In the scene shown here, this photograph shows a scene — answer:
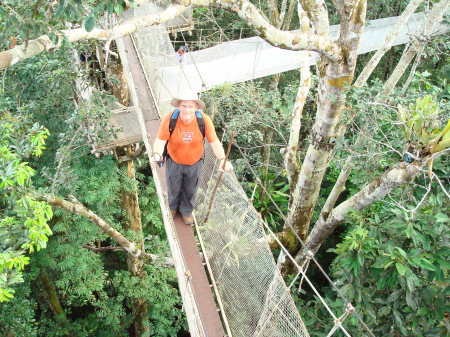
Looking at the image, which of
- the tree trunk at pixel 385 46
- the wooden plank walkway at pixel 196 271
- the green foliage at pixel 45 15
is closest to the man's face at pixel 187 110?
the green foliage at pixel 45 15

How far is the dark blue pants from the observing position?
3045 millimetres

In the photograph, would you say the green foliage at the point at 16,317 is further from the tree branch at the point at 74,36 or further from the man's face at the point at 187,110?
the tree branch at the point at 74,36

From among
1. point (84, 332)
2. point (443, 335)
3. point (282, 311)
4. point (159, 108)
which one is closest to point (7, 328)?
point (84, 332)

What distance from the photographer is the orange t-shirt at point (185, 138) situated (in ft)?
9.27

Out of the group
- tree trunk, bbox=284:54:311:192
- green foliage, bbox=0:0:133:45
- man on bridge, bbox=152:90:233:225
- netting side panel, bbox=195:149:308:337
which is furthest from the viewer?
tree trunk, bbox=284:54:311:192

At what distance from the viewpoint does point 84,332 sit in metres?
6.56

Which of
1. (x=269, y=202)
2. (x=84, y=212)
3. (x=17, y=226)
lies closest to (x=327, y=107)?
(x=17, y=226)

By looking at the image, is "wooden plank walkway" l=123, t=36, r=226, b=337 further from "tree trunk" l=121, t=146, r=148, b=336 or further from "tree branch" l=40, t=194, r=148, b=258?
"tree trunk" l=121, t=146, r=148, b=336

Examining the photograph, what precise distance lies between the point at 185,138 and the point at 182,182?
1.33 ft

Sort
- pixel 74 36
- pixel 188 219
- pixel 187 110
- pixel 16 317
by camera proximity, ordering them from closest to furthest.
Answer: pixel 74 36 < pixel 187 110 < pixel 188 219 < pixel 16 317

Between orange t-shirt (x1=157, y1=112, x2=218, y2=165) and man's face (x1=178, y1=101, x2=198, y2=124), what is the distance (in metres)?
0.05

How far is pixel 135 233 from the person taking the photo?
6.34m

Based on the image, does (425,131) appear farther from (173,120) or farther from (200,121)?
(173,120)

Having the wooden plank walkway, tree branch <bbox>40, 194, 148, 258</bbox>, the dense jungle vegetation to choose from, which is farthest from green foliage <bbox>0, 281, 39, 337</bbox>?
the wooden plank walkway
